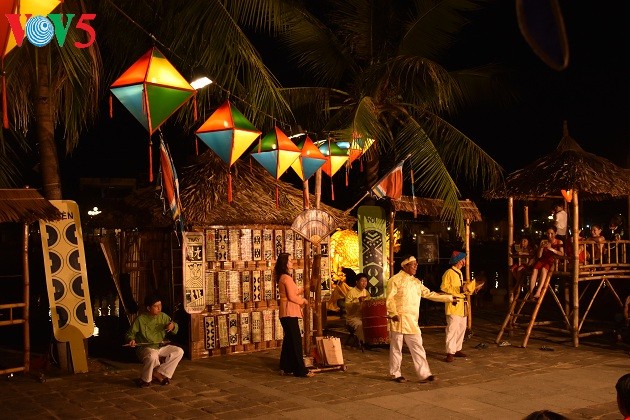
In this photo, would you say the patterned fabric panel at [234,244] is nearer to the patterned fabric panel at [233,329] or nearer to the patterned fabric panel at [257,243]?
the patterned fabric panel at [257,243]

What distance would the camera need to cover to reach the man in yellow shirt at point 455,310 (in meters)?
11.2

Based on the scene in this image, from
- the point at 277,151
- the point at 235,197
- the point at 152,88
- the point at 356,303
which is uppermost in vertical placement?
the point at 152,88

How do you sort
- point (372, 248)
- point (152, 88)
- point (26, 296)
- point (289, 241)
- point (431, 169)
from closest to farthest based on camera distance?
point (152, 88) → point (26, 296) → point (289, 241) → point (431, 169) → point (372, 248)

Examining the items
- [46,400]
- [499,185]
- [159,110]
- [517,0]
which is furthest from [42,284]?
[517,0]

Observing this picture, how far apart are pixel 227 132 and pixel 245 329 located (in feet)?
13.9

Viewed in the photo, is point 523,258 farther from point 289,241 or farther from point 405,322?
point 405,322

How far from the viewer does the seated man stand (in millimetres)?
12484

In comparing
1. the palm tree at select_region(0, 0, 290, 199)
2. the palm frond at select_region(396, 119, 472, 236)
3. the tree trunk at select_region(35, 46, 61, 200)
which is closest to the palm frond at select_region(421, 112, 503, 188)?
the palm frond at select_region(396, 119, 472, 236)

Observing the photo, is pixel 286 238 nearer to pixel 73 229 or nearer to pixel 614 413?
pixel 73 229

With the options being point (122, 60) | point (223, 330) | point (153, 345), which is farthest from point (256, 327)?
point (122, 60)

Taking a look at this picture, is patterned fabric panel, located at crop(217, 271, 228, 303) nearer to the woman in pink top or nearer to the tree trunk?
the woman in pink top

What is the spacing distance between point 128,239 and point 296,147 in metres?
3.80

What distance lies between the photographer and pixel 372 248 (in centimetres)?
1380

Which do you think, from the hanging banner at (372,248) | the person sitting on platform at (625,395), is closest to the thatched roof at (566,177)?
the hanging banner at (372,248)
